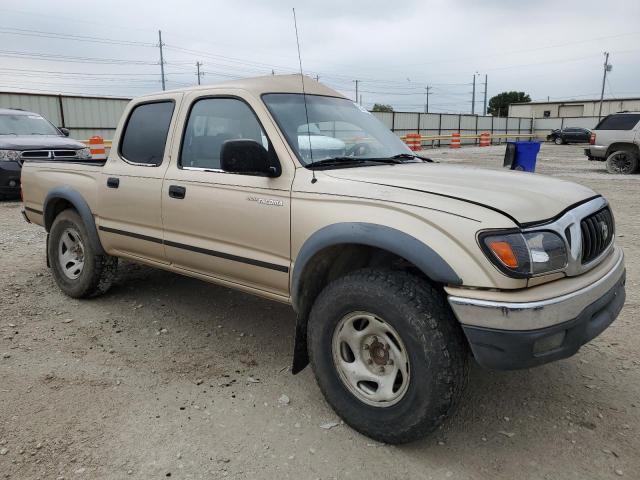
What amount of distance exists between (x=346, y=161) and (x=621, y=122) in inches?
579

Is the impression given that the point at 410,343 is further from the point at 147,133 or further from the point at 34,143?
the point at 34,143

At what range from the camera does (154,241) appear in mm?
3916

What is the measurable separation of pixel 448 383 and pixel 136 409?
1.79 meters

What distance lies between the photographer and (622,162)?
15414mm

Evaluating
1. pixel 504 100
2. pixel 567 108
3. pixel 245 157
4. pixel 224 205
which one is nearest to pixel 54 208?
pixel 224 205

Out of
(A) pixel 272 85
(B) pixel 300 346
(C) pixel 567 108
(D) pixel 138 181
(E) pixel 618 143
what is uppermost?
(C) pixel 567 108

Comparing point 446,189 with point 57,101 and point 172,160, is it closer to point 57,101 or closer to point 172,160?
point 172,160

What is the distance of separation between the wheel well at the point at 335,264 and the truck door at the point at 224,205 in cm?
18

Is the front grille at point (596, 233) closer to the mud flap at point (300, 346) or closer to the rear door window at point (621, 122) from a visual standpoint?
the mud flap at point (300, 346)

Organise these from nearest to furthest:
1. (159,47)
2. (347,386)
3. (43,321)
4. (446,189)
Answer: (446,189)
(347,386)
(43,321)
(159,47)

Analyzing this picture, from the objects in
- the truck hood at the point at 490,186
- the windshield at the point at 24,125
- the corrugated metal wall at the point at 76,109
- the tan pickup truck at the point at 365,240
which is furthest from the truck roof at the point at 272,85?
the corrugated metal wall at the point at 76,109

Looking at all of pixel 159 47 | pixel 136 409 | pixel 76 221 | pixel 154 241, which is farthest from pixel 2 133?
pixel 159 47

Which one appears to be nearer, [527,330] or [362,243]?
[527,330]

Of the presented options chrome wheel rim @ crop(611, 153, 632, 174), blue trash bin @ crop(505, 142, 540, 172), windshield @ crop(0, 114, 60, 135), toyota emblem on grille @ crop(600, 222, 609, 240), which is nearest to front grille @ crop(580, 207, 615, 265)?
toyota emblem on grille @ crop(600, 222, 609, 240)
